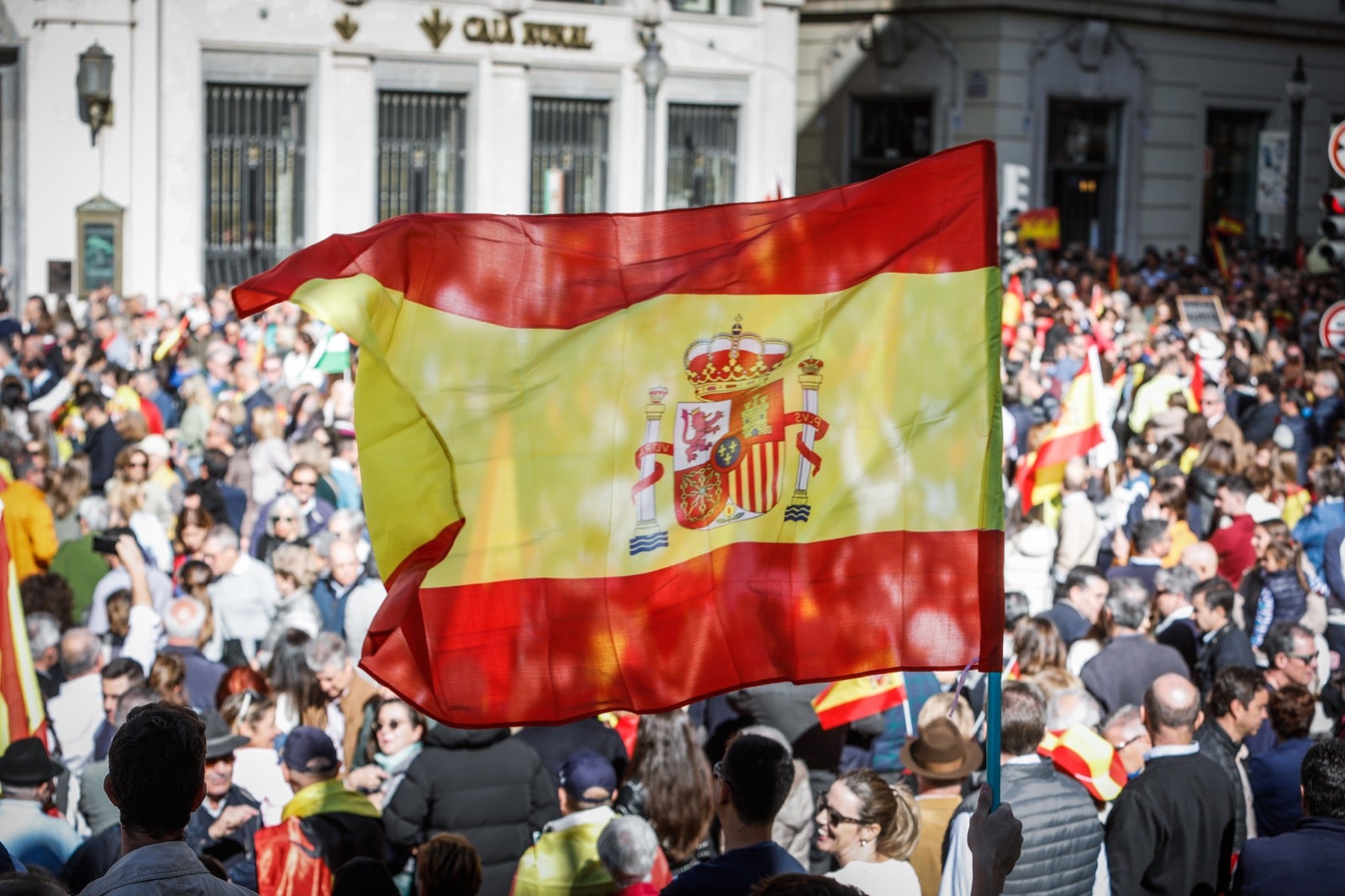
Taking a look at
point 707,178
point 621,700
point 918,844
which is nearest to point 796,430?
point 621,700

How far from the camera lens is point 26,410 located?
577 inches

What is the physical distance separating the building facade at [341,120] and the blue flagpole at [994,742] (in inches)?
746

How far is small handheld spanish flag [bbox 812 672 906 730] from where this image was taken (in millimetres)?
8070

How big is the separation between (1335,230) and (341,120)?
63.5ft

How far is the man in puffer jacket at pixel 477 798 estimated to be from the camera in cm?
677

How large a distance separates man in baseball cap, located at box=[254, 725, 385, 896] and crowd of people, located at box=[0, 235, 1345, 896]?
12 millimetres

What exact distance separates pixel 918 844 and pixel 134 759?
3.33 m

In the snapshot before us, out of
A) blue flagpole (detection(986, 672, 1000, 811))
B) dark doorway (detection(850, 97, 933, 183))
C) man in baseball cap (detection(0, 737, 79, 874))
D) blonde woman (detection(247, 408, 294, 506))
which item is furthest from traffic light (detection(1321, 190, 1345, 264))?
dark doorway (detection(850, 97, 933, 183))

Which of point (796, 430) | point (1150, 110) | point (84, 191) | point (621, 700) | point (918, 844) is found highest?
point (1150, 110)

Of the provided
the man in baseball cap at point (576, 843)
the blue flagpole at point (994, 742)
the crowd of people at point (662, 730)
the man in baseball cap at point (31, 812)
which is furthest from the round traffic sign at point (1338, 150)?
the man in baseball cap at point (31, 812)

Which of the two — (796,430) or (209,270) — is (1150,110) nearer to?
(209,270)

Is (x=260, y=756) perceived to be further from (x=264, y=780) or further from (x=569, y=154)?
(x=569, y=154)

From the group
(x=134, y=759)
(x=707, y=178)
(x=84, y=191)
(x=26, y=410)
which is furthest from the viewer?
(x=707, y=178)

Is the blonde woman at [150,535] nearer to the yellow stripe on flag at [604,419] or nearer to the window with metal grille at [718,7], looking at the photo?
the yellow stripe on flag at [604,419]
